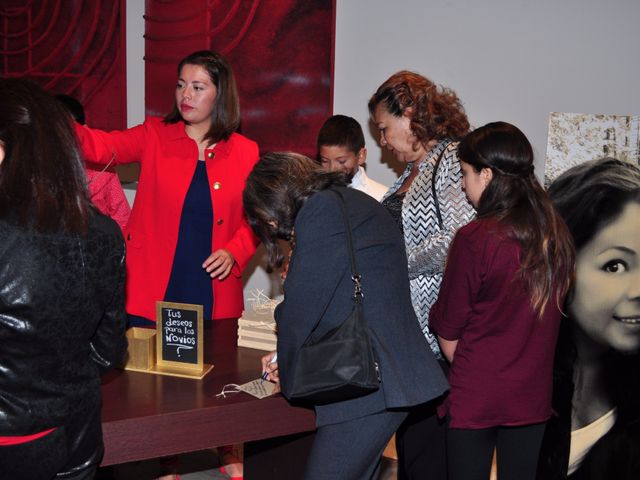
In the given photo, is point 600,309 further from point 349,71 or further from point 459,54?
point 349,71

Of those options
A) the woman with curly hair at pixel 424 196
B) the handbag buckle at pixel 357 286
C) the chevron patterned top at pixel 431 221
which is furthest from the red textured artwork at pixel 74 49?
the handbag buckle at pixel 357 286

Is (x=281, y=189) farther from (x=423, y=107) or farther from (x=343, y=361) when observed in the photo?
(x=423, y=107)

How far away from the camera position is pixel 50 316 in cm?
149

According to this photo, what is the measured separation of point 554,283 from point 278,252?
82 cm

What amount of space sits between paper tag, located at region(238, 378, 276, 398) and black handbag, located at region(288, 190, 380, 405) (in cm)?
30

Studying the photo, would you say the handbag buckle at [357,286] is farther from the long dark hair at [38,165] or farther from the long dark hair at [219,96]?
the long dark hair at [219,96]

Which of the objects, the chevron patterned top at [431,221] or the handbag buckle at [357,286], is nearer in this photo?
the handbag buckle at [357,286]

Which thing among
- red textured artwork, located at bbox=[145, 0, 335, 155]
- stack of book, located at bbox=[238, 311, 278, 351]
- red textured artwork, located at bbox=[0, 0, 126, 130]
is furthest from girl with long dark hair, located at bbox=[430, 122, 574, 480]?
red textured artwork, located at bbox=[0, 0, 126, 130]

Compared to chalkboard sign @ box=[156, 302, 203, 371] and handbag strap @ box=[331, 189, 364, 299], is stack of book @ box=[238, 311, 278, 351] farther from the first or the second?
handbag strap @ box=[331, 189, 364, 299]

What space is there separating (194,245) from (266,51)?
1.32 metres

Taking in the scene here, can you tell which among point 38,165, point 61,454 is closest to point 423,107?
point 38,165

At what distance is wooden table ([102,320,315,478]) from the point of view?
6.39ft

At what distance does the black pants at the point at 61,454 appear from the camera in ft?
4.93

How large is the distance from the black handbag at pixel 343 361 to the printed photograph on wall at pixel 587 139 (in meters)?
1.39
